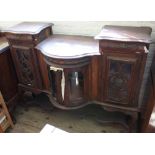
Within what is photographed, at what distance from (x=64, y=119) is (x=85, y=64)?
675 millimetres

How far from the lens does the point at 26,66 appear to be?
1470 millimetres

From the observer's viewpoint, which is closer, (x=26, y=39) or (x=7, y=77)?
(x=26, y=39)

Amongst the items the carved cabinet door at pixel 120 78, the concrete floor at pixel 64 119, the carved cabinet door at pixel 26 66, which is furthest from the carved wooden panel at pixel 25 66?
the carved cabinet door at pixel 120 78

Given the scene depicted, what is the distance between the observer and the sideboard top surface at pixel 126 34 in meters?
1.01

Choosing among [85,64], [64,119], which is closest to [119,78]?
[85,64]

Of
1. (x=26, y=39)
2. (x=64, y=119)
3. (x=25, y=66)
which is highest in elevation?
(x=26, y=39)

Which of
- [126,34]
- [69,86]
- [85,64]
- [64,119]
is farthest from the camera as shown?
[64,119]

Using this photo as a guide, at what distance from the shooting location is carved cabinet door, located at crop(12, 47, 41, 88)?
139cm

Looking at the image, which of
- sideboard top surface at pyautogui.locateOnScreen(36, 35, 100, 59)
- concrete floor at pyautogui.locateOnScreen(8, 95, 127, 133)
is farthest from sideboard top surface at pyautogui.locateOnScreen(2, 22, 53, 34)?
concrete floor at pyautogui.locateOnScreen(8, 95, 127, 133)

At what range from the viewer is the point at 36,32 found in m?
1.28

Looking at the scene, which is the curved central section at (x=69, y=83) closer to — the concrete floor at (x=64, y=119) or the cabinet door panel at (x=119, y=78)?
the cabinet door panel at (x=119, y=78)

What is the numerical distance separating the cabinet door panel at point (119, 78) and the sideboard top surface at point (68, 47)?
0.13 m

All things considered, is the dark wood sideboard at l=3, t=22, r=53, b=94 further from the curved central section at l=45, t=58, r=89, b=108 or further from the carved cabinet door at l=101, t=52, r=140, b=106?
the carved cabinet door at l=101, t=52, r=140, b=106

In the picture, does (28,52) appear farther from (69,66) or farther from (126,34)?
(126,34)
